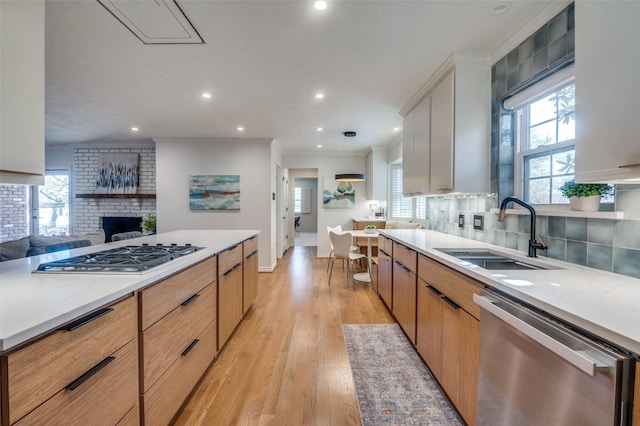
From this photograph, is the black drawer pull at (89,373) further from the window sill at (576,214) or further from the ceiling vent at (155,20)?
the window sill at (576,214)

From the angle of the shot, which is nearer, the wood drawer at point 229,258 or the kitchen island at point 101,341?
the kitchen island at point 101,341

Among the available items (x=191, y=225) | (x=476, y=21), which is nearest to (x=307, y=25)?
(x=476, y=21)

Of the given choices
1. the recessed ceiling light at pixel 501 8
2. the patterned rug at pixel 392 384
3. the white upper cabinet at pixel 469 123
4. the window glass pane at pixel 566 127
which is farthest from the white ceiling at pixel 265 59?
the patterned rug at pixel 392 384

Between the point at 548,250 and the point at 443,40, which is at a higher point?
the point at 443,40

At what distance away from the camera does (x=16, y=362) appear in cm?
65

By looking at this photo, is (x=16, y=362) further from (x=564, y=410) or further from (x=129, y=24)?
(x=129, y=24)

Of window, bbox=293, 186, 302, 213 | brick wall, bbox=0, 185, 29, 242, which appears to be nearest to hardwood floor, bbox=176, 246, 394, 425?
brick wall, bbox=0, 185, 29, 242

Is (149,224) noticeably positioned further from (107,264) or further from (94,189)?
(107,264)

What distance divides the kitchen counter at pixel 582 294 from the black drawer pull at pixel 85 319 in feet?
4.89

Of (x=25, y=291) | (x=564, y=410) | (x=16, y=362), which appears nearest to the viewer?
(x=16, y=362)

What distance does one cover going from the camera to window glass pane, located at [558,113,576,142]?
1.60m

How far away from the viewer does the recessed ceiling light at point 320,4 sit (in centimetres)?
159

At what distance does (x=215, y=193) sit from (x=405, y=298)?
3895 mm

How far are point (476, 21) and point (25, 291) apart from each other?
9.08ft
